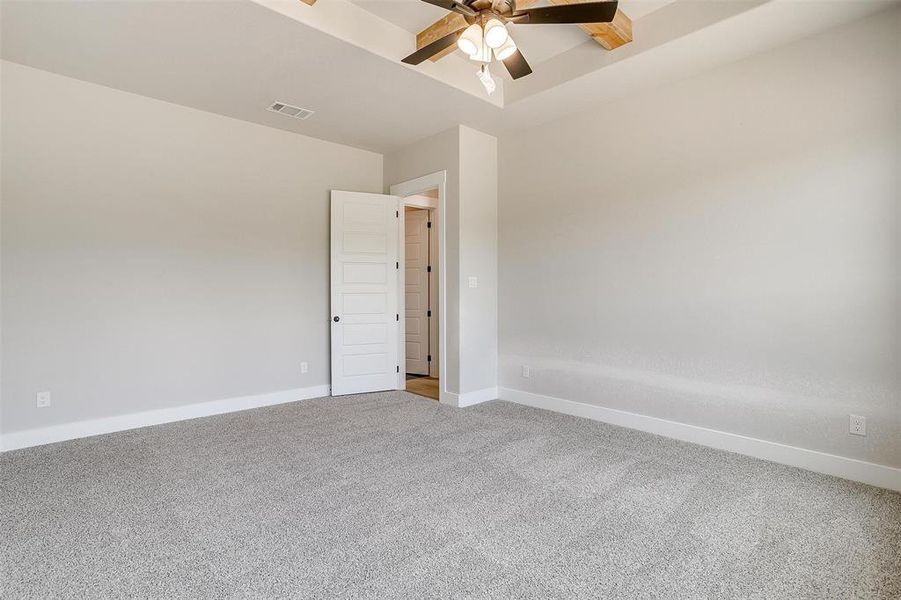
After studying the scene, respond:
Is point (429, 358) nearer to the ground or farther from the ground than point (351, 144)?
nearer to the ground

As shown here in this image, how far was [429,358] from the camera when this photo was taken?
257 inches

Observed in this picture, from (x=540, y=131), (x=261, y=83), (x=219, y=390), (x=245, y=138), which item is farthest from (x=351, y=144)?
(x=219, y=390)

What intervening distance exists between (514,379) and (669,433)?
5.38ft

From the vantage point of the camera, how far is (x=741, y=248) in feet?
10.8

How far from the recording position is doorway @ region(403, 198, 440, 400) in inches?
256

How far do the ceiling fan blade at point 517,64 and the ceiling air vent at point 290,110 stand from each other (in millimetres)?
2243

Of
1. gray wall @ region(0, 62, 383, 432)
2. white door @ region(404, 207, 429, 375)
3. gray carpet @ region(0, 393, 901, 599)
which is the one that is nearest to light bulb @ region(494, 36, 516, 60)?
gray carpet @ region(0, 393, 901, 599)

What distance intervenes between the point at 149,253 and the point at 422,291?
3.43 meters

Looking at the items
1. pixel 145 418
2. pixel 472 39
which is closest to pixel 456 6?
pixel 472 39

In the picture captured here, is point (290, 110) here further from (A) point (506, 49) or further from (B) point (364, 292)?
(A) point (506, 49)

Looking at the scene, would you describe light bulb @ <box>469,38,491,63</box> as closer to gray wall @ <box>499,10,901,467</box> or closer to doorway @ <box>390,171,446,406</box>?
gray wall @ <box>499,10,901,467</box>

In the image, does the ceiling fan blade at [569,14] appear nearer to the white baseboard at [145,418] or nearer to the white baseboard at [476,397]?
the white baseboard at [476,397]

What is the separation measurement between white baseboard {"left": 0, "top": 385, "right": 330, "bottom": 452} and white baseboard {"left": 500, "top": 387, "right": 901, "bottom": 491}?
8.71 feet

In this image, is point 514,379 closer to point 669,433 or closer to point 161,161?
point 669,433
